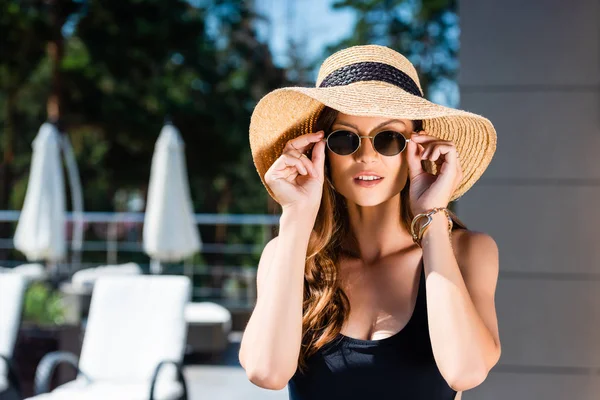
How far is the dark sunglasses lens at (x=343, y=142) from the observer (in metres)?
1.30

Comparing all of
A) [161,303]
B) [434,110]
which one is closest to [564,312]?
[434,110]

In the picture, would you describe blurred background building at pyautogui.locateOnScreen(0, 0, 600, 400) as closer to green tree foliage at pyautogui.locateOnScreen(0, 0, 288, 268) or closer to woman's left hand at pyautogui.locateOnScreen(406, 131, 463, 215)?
green tree foliage at pyautogui.locateOnScreen(0, 0, 288, 268)

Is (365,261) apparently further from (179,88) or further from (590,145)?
(179,88)

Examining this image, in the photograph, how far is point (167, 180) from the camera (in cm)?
664

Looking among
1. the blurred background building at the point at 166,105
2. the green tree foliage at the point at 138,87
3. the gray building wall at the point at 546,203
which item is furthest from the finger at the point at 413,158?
the green tree foliage at the point at 138,87

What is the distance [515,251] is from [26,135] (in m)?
13.4

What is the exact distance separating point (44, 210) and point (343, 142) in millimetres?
5623

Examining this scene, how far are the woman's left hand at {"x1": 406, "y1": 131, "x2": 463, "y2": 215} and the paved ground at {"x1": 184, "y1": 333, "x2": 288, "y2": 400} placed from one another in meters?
4.03

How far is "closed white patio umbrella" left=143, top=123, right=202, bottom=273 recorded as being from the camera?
21.2 ft

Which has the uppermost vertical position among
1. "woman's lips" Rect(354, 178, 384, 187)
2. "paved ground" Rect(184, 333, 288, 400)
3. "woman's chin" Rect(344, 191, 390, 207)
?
"woman's lips" Rect(354, 178, 384, 187)

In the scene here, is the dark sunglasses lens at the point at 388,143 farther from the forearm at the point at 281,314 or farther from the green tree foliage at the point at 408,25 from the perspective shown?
the green tree foliage at the point at 408,25

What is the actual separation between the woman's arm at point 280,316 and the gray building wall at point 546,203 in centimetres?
143

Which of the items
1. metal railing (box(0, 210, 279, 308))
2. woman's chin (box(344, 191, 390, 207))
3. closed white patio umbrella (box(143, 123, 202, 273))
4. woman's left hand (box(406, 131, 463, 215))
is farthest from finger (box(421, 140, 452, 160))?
metal railing (box(0, 210, 279, 308))

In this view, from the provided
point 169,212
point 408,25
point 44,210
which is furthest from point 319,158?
point 408,25
